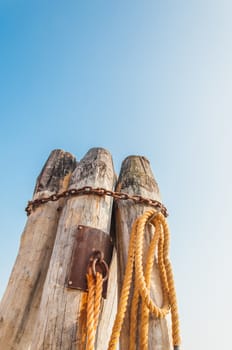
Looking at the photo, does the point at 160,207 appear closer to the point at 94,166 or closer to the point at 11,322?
the point at 94,166

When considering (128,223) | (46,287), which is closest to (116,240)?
(128,223)

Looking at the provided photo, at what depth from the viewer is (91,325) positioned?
3.87 feet

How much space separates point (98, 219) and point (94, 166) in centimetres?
44

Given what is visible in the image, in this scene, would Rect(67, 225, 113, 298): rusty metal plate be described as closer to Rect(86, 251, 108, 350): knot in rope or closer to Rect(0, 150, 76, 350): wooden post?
Rect(86, 251, 108, 350): knot in rope

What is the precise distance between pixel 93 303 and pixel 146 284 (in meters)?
0.27

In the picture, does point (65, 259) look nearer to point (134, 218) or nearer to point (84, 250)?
point (84, 250)

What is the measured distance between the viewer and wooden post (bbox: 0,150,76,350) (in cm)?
147

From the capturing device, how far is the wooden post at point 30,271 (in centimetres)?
147

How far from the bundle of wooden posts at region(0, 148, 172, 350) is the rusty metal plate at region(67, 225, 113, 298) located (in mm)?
34

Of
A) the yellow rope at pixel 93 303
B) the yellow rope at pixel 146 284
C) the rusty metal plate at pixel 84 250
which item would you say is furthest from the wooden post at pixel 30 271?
the yellow rope at pixel 146 284

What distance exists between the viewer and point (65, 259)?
4.76 feet

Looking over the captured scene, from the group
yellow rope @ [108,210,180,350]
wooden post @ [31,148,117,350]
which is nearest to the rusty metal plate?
wooden post @ [31,148,117,350]

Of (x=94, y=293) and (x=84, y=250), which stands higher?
(x=84, y=250)

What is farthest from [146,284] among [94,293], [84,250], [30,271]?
[30,271]
